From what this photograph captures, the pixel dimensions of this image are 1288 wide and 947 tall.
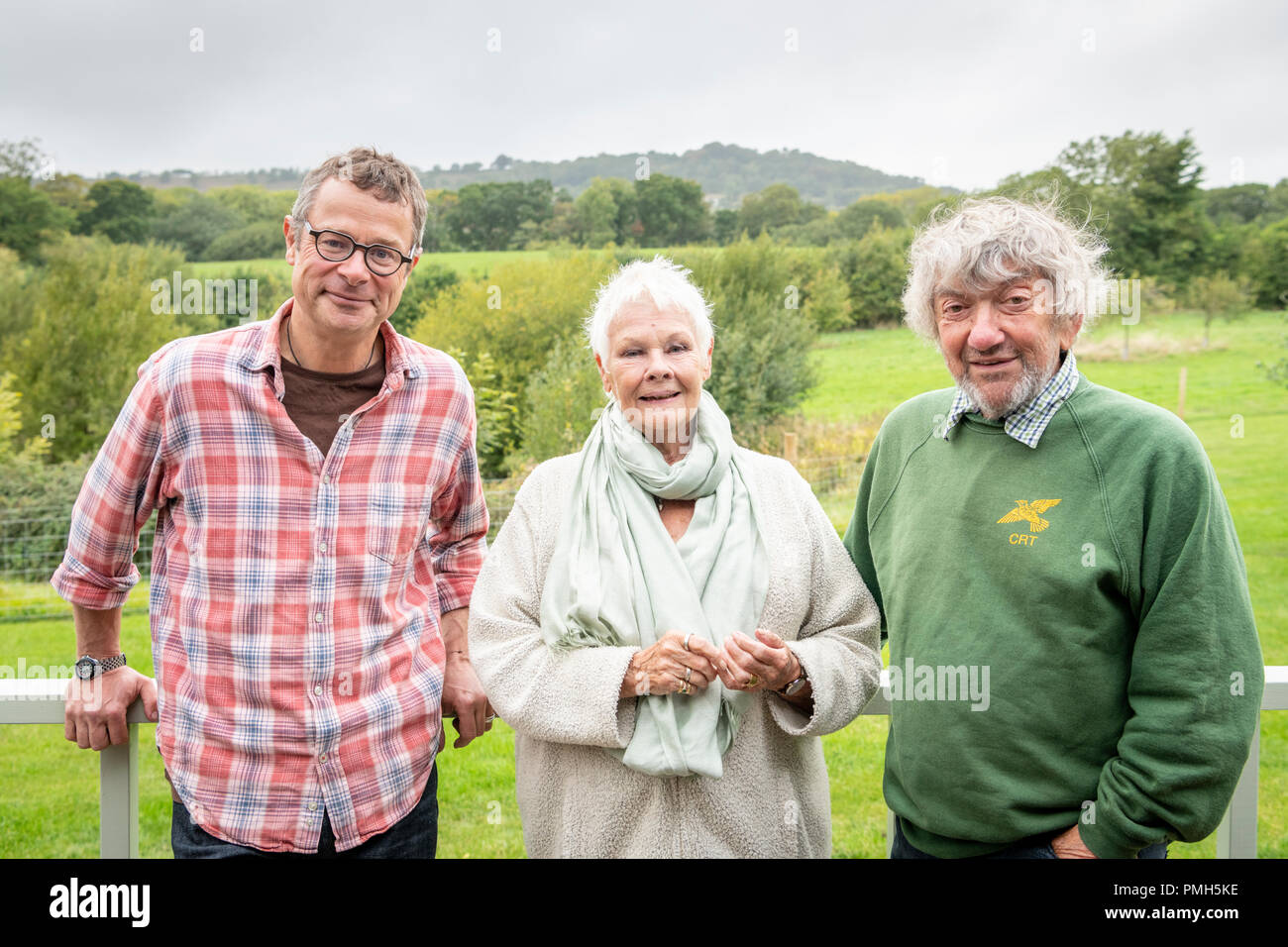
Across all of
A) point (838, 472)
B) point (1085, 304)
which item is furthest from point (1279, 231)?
point (1085, 304)

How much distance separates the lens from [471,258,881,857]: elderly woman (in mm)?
1854

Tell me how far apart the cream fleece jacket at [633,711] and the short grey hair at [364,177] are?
67 centimetres

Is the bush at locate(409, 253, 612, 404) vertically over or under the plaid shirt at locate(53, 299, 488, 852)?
over

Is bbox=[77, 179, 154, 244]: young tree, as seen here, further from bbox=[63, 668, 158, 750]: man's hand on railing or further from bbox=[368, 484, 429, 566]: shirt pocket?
bbox=[368, 484, 429, 566]: shirt pocket

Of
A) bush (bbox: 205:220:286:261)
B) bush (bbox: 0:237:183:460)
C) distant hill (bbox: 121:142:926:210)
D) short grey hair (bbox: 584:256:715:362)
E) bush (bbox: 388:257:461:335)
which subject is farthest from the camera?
distant hill (bbox: 121:142:926:210)

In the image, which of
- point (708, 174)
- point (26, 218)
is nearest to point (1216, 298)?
point (708, 174)

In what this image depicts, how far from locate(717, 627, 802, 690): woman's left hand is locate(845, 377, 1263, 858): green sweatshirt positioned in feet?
0.92

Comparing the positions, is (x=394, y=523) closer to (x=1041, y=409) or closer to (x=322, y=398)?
(x=322, y=398)

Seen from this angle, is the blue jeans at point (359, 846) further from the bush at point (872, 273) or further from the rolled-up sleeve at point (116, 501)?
the bush at point (872, 273)

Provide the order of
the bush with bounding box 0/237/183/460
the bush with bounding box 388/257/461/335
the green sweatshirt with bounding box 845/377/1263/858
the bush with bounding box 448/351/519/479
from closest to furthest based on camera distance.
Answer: the green sweatshirt with bounding box 845/377/1263/858
the bush with bounding box 448/351/519/479
the bush with bounding box 0/237/183/460
the bush with bounding box 388/257/461/335

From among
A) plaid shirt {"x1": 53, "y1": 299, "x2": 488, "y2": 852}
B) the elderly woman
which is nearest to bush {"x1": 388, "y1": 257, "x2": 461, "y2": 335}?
plaid shirt {"x1": 53, "y1": 299, "x2": 488, "y2": 852}

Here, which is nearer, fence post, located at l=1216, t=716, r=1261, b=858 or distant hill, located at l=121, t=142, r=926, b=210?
fence post, located at l=1216, t=716, r=1261, b=858
